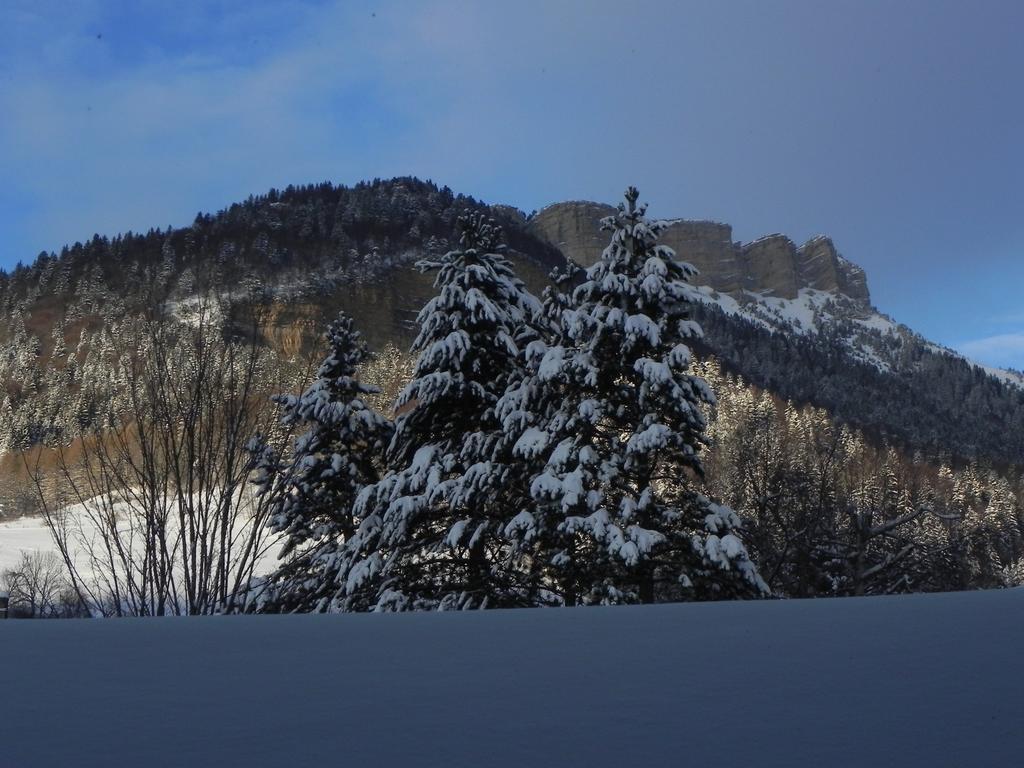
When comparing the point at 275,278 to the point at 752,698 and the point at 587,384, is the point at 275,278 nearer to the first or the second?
the point at 587,384

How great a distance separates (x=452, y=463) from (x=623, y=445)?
292 cm

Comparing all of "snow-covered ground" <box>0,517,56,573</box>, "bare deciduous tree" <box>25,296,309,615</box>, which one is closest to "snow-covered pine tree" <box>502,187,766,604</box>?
"bare deciduous tree" <box>25,296,309,615</box>

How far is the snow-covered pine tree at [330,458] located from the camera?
14344 mm

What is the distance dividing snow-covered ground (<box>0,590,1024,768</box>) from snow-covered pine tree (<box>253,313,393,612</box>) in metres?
11.2

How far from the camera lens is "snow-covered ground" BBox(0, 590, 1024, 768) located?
1.51m

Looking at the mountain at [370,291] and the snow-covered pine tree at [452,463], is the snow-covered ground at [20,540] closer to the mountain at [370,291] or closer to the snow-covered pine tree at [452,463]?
the mountain at [370,291]

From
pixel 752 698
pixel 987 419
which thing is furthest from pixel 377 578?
pixel 987 419

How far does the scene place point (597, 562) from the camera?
11234 mm

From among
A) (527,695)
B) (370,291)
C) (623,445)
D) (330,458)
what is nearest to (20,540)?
(330,458)

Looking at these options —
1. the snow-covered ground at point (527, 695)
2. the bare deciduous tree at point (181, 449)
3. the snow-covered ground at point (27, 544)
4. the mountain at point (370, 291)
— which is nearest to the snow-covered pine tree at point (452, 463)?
the bare deciduous tree at point (181, 449)

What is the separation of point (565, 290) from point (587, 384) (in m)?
3.82

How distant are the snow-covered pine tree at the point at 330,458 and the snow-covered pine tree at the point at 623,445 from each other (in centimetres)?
389

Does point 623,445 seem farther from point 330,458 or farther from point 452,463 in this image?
point 330,458

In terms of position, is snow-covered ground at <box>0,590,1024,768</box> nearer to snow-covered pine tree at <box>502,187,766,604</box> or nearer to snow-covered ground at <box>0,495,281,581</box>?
snow-covered pine tree at <box>502,187,766,604</box>
